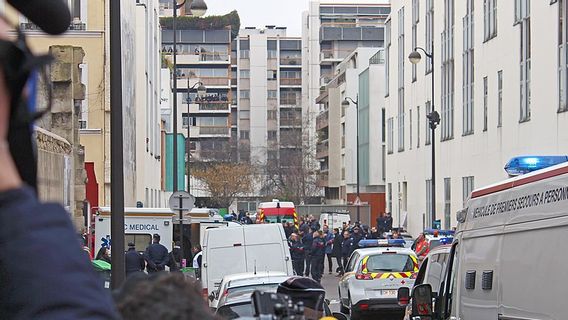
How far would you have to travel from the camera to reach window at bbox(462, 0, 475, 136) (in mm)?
46906

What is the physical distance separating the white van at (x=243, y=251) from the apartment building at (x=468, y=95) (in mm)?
10833

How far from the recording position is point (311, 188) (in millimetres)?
109062

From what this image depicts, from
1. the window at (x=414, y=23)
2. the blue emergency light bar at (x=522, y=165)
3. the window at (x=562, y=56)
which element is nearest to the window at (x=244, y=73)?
the window at (x=414, y=23)

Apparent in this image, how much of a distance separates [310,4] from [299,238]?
8657cm

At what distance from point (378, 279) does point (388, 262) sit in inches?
20.2

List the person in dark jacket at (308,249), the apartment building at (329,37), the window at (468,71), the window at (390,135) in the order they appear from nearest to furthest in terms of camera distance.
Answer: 1. the person in dark jacket at (308,249)
2. the window at (468,71)
3. the window at (390,135)
4. the apartment building at (329,37)

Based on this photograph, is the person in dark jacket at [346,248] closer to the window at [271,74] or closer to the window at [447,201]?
the window at [447,201]

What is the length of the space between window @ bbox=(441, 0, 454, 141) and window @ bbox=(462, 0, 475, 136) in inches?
106

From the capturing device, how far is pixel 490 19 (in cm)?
4297

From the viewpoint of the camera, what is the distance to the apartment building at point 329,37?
125375mm

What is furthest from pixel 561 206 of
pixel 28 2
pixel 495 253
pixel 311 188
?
pixel 311 188

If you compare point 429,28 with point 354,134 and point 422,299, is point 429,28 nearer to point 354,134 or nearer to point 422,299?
point 354,134

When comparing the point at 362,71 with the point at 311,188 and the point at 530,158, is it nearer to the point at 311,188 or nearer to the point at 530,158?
the point at 311,188

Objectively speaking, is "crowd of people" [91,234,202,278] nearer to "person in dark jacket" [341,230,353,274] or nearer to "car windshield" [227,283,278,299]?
"car windshield" [227,283,278,299]
